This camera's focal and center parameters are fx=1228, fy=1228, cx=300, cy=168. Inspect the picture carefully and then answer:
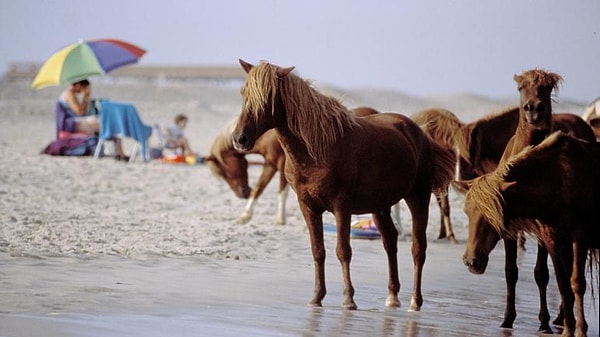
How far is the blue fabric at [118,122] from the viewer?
22.2m

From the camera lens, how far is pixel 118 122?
73.5 feet

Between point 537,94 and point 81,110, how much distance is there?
45.8ft

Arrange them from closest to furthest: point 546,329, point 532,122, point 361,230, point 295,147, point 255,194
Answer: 1. point 546,329
2. point 295,147
3. point 532,122
4. point 361,230
5. point 255,194

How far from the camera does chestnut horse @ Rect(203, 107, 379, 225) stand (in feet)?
50.8

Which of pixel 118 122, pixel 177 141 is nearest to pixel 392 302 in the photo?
pixel 118 122

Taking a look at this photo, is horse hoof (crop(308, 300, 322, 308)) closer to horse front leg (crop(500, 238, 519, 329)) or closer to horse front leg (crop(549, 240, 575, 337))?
horse front leg (crop(500, 238, 519, 329))

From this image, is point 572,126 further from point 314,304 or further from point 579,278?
point 579,278

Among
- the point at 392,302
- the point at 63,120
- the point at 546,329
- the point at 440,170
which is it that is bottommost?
the point at 63,120

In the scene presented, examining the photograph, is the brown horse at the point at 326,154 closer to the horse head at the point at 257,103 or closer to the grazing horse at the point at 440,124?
the horse head at the point at 257,103

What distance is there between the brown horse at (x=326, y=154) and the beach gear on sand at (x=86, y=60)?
1391 cm

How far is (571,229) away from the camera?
8.08 m

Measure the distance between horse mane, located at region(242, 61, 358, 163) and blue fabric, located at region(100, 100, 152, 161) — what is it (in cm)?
1331

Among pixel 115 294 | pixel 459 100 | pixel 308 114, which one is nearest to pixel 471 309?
pixel 308 114

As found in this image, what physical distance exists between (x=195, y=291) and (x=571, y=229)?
301 centimetres
